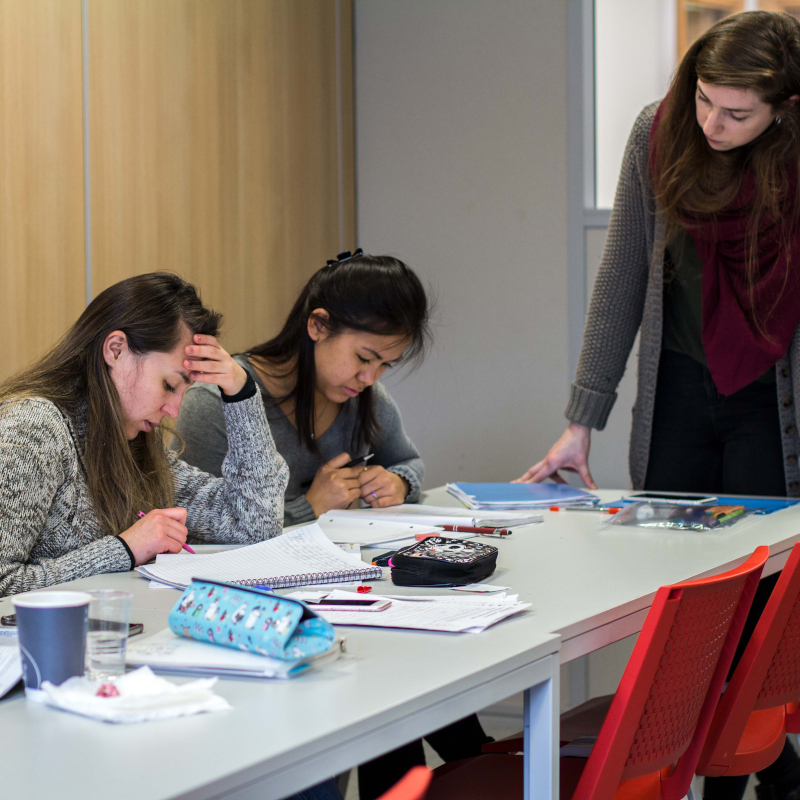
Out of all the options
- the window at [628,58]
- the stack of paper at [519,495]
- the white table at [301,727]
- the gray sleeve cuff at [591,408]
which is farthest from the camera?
the window at [628,58]

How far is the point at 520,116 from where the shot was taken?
3.28 m

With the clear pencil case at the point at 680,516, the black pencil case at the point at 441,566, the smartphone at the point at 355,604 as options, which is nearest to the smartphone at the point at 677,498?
the clear pencil case at the point at 680,516

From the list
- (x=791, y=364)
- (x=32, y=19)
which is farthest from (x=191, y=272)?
(x=791, y=364)

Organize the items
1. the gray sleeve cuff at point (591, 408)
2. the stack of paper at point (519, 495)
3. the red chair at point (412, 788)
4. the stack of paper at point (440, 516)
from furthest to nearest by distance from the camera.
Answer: the gray sleeve cuff at point (591, 408)
the stack of paper at point (519, 495)
the stack of paper at point (440, 516)
the red chair at point (412, 788)

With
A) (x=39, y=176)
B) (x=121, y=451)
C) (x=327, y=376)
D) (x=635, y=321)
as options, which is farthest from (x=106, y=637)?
(x=39, y=176)

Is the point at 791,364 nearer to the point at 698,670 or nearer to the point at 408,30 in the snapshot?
the point at 698,670

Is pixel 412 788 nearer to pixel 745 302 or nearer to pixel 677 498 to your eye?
pixel 677 498

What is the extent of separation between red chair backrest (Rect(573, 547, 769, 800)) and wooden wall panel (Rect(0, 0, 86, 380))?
5.64 ft

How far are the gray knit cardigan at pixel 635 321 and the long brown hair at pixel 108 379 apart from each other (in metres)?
0.99

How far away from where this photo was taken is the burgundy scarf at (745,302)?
1906 millimetres

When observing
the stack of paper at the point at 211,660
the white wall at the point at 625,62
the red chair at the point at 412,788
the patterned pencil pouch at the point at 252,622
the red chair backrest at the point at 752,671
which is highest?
the white wall at the point at 625,62

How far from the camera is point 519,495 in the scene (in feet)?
6.53

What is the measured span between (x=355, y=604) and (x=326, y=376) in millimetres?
1008

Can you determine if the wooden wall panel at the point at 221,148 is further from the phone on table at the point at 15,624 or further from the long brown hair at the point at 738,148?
the phone on table at the point at 15,624
